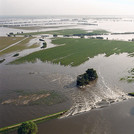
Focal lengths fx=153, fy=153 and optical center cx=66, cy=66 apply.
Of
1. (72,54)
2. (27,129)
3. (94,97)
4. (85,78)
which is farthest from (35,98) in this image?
(72,54)

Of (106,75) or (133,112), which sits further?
(106,75)

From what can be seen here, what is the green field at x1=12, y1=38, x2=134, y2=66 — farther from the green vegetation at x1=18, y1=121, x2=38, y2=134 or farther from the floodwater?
the green vegetation at x1=18, y1=121, x2=38, y2=134

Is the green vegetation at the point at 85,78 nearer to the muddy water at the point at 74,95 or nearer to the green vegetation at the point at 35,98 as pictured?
the muddy water at the point at 74,95

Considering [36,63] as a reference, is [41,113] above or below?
below

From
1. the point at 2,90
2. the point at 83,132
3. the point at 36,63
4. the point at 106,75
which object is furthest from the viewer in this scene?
the point at 36,63

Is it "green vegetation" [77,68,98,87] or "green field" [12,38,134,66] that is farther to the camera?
"green field" [12,38,134,66]

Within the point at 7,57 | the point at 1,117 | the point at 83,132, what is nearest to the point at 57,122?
the point at 83,132

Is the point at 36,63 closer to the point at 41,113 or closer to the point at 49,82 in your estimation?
the point at 49,82

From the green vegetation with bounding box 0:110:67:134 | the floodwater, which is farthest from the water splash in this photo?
the green vegetation with bounding box 0:110:67:134
